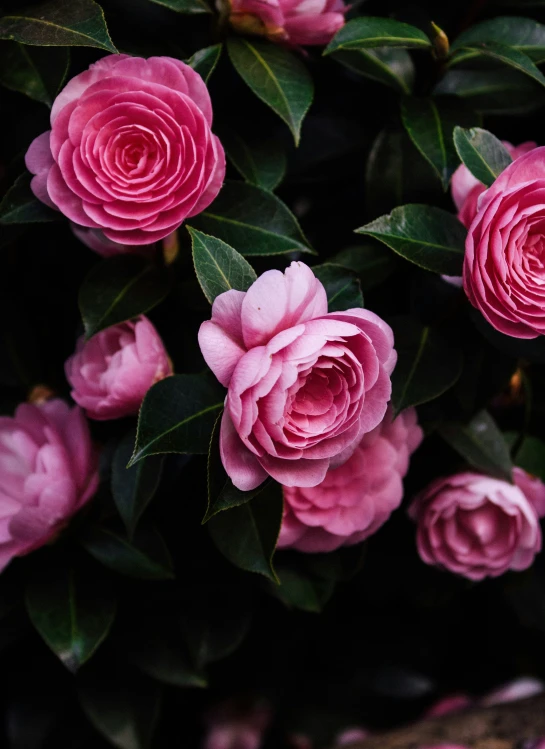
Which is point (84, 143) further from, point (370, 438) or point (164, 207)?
point (370, 438)

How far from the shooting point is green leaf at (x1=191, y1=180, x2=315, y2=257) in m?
0.62

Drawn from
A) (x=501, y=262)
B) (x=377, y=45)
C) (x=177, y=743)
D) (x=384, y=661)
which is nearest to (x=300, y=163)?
(x=377, y=45)

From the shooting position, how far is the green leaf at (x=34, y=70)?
599 mm

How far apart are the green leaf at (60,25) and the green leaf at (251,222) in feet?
0.48

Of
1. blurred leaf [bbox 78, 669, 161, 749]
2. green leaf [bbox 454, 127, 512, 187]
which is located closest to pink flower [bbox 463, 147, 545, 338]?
green leaf [bbox 454, 127, 512, 187]

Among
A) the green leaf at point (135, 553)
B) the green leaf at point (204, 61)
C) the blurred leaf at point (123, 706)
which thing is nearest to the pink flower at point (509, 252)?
the green leaf at point (204, 61)

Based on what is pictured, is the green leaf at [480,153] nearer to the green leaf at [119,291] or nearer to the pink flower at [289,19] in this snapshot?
the pink flower at [289,19]

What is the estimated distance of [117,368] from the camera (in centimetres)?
61

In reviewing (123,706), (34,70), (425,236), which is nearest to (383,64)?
(425,236)

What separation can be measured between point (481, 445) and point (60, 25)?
502mm

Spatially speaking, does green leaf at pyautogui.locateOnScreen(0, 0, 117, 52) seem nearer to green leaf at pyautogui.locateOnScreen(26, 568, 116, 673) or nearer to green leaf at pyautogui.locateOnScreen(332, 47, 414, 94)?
green leaf at pyautogui.locateOnScreen(332, 47, 414, 94)

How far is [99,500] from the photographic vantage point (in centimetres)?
71

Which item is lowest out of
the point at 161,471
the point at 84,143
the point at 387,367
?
the point at 161,471

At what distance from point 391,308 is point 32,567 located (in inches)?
16.6
